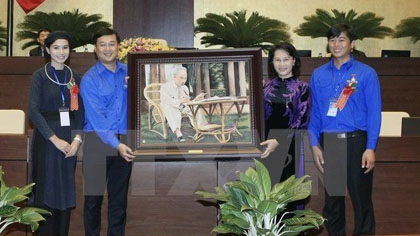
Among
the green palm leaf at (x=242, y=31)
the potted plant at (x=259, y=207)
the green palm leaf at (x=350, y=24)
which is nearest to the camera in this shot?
the potted plant at (x=259, y=207)

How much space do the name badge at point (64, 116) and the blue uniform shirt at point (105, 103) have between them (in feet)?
0.37

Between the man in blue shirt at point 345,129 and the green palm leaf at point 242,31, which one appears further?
the green palm leaf at point 242,31

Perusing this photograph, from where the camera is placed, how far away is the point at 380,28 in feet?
22.8

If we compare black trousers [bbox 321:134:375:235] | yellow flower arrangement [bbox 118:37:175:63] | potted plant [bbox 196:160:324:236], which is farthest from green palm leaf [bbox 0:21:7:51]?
potted plant [bbox 196:160:324:236]

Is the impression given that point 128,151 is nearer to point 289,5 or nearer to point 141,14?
point 141,14

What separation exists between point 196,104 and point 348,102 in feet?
2.82

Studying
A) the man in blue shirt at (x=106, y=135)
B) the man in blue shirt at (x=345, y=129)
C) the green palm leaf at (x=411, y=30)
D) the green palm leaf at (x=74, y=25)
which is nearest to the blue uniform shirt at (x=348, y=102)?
the man in blue shirt at (x=345, y=129)

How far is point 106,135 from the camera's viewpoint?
3.68 m

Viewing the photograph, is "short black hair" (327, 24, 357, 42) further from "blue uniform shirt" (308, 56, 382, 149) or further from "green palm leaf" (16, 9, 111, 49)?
"green palm leaf" (16, 9, 111, 49)

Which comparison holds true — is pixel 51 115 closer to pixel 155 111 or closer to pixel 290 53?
pixel 155 111

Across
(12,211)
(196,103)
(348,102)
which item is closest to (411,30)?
(348,102)

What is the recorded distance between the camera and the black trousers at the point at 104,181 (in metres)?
3.77

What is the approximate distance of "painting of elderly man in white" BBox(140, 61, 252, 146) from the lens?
3.65 metres

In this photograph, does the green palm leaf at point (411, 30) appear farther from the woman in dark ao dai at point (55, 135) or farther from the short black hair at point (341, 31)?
the woman in dark ao dai at point (55, 135)
